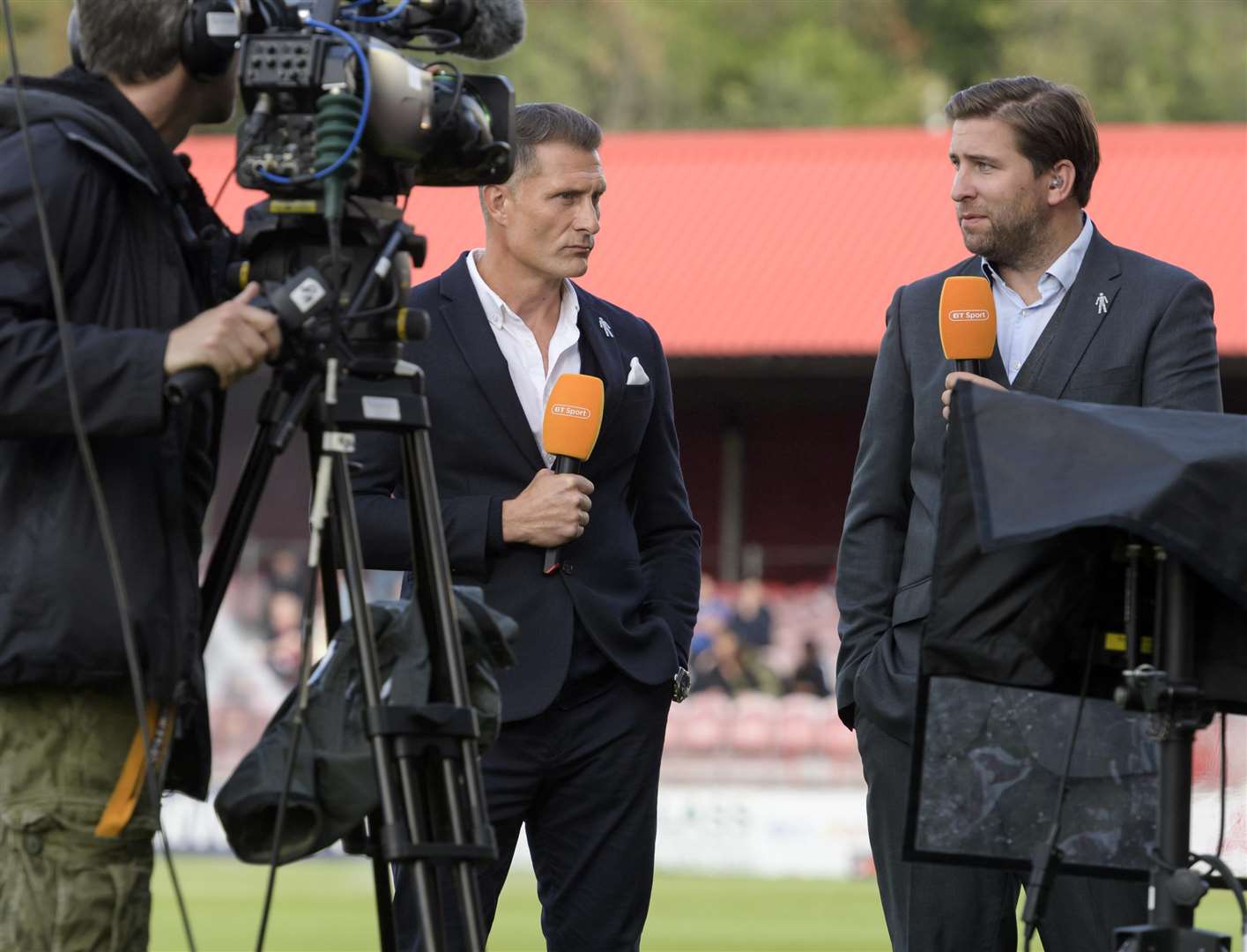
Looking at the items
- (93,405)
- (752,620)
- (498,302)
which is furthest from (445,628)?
(752,620)

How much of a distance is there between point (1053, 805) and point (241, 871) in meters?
10.2

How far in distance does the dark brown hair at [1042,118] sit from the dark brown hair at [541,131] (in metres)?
0.79

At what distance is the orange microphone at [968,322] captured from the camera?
4.11m

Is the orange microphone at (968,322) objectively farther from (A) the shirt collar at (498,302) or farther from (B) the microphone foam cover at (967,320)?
(A) the shirt collar at (498,302)

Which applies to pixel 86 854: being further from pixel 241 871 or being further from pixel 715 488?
pixel 715 488

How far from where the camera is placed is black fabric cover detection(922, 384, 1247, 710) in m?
3.27

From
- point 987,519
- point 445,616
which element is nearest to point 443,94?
point 445,616

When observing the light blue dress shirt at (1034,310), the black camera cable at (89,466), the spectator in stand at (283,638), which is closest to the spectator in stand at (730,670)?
the spectator in stand at (283,638)

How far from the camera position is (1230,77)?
128ft

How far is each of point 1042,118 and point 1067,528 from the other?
1353 mm

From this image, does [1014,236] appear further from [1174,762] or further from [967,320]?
[1174,762]

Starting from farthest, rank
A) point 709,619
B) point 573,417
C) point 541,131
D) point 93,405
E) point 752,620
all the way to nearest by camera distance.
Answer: point 709,619 → point 752,620 → point 541,131 → point 573,417 → point 93,405

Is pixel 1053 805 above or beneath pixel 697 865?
above

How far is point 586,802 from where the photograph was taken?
4.39 m
